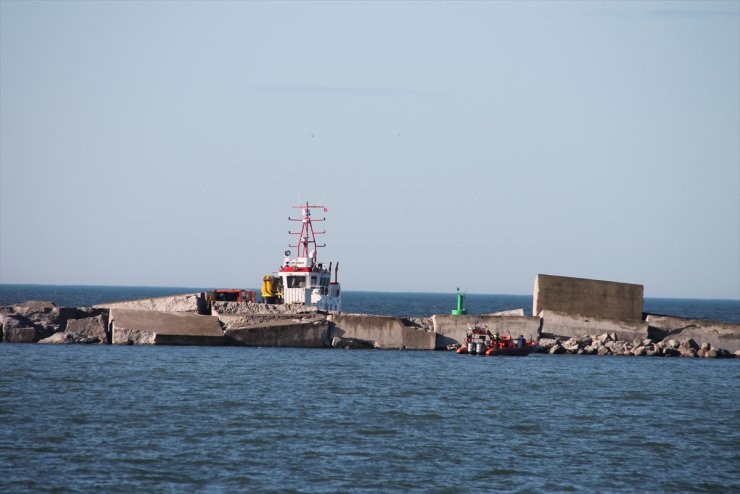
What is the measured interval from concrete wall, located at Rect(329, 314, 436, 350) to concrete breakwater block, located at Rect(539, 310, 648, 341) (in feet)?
16.4

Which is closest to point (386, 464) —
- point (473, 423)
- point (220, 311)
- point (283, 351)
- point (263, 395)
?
point (473, 423)

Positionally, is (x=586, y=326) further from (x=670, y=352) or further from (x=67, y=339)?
(x=67, y=339)

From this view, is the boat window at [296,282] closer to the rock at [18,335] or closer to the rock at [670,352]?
the rock at [18,335]

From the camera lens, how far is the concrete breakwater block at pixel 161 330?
129 ft

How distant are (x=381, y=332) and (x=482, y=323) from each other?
410 cm

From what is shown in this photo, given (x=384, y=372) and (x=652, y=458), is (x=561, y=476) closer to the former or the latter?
(x=652, y=458)

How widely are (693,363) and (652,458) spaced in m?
19.2

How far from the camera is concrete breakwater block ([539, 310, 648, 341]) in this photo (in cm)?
4150

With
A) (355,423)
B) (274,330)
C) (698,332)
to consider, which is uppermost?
(698,332)

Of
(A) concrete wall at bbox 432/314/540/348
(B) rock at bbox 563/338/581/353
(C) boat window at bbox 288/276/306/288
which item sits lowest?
(B) rock at bbox 563/338/581/353

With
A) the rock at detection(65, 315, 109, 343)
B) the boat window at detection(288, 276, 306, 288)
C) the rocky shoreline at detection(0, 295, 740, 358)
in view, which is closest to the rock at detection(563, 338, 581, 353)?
the rocky shoreline at detection(0, 295, 740, 358)

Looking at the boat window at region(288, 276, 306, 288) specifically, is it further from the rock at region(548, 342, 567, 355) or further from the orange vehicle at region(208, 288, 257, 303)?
the rock at region(548, 342, 567, 355)

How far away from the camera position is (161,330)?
3919cm

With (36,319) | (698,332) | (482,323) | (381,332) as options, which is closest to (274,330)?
(381,332)
